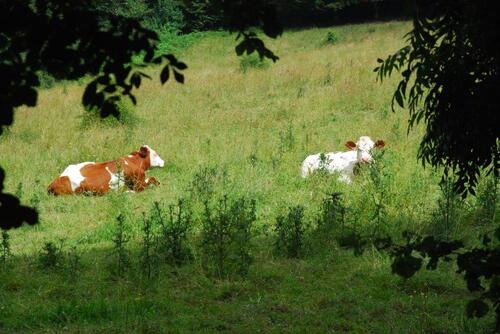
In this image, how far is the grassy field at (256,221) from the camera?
17.8 ft

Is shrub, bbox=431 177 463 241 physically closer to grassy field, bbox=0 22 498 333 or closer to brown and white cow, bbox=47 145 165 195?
grassy field, bbox=0 22 498 333

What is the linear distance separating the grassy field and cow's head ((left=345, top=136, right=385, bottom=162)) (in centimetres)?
28

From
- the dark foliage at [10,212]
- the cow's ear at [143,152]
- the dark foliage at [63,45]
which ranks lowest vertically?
the cow's ear at [143,152]

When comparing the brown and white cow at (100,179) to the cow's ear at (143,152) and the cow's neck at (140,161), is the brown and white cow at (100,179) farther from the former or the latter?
the cow's ear at (143,152)

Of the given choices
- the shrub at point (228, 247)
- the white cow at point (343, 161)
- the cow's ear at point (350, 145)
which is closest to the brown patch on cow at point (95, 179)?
the white cow at point (343, 161)

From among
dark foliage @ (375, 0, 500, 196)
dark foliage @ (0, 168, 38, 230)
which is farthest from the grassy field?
dark foliage @ (0, 168, 38, 230)

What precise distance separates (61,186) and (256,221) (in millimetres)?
3134

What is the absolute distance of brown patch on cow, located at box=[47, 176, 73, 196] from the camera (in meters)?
9.81

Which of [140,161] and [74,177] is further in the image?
[140,161]

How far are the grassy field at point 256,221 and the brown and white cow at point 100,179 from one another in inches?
10.1

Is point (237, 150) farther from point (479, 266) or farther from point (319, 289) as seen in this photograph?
point (479, 266)

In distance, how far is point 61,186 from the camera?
9828 mm

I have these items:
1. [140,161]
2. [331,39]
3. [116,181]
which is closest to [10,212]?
[116,181]

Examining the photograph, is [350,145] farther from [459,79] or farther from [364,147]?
[459,79]
